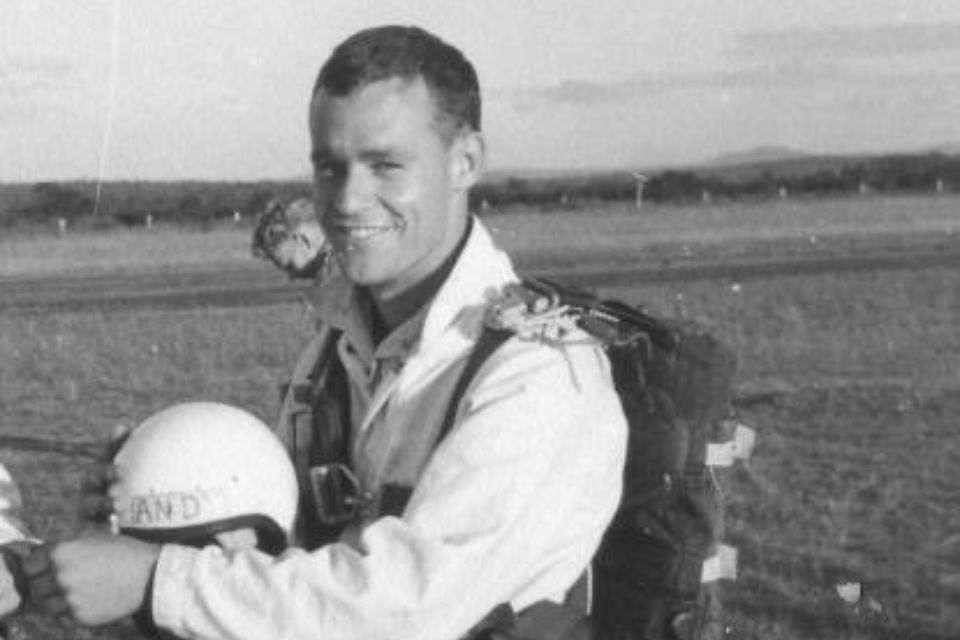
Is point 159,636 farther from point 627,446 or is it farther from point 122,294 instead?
point 122,294

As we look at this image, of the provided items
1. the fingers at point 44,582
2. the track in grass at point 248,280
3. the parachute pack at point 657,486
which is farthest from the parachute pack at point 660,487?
the track in grass at point 248,280

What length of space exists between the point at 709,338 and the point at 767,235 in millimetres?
40562

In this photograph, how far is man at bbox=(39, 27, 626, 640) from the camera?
2748mm

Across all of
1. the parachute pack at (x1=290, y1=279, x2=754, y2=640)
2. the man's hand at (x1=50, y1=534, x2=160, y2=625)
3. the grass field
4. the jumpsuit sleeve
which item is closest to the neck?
the parachute pack at (x1=290, y1=279, x2=754, y2=640)

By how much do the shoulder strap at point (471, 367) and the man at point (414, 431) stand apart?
0.9 inches

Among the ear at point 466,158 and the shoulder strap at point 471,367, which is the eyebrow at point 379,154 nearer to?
the ear at point 466,158

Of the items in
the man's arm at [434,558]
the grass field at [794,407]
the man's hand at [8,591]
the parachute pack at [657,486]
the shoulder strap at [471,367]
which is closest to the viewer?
the man's arm at [434,558]

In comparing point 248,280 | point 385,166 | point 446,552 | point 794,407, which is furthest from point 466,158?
point 248,280

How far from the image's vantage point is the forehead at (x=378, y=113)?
3.07 meters

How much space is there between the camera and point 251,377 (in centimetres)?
1581

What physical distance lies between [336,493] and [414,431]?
26cm

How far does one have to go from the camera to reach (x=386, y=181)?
10.3ft

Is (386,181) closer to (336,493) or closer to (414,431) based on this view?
(414,431)

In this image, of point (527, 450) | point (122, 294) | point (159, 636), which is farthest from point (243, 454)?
point (122, 294)
